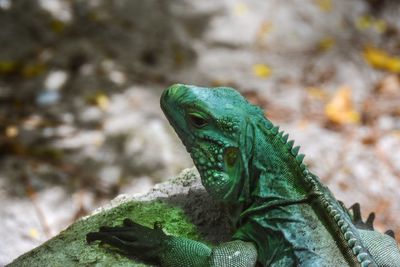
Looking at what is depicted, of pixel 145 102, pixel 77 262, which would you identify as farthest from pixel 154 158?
pixel 77 262

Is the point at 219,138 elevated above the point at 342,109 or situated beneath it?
situated beneath

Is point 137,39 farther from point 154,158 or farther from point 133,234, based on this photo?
point 133,234

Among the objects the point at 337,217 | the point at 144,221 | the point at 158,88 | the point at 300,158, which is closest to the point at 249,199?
the point at 300,158

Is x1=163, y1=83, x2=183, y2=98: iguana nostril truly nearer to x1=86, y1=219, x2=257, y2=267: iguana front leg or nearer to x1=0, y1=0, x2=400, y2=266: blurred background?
x1=86, y1=219, x2=257, y2=267: iguana front leg

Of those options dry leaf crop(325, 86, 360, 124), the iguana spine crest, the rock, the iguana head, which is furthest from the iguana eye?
dry leaf crop(325, 86, 360, 124)

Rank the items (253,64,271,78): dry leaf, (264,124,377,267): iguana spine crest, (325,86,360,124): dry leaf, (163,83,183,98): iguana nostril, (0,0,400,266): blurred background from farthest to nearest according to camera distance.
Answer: (253,64,271,78): dry leaf < (325,86,360,124): dry leaf < (0,0,400,266): blurred background < (163,83,183,98): iguana nostril < (264,124,377,267): iguana spine crest

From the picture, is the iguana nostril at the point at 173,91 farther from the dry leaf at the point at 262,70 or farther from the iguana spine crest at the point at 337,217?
the dry leaf at the point at 262,70

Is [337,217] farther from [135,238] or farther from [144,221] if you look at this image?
[144,221]
